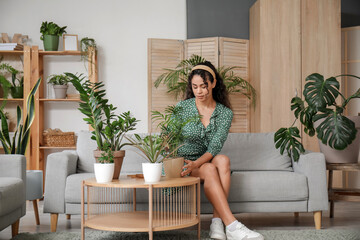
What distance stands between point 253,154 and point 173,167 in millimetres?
1261

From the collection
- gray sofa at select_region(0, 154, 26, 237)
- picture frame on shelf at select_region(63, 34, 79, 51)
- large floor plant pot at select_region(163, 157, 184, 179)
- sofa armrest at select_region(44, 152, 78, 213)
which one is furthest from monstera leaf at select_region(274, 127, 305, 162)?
picture frame on shelf at select_region(63, 34, 79, 51)

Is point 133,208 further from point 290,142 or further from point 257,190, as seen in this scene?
point 290,142

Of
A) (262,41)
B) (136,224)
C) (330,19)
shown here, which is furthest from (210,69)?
(330,19)

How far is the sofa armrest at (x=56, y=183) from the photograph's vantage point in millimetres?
3291

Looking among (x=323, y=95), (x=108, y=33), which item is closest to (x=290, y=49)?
(x=323, y=95)

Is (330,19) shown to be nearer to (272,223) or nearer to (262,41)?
(262,41)

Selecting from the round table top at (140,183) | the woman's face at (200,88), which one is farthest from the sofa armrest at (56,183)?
the woman's face at (200,88)

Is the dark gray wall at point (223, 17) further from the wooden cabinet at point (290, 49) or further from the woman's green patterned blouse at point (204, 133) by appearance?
the woman's green patterned blouse at point (204, 133)

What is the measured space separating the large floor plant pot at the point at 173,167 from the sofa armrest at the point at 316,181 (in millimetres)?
1092

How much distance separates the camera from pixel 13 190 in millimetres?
2824

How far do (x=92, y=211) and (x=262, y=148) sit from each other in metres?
1.50

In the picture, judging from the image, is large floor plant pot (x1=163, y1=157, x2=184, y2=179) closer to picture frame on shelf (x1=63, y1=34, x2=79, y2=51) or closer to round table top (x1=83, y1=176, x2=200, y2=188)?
round table top (x1=83, y1=176, x2=200, y2=188)

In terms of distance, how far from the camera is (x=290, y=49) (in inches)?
208

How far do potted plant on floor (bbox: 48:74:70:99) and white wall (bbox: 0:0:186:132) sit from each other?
0.30 meters
